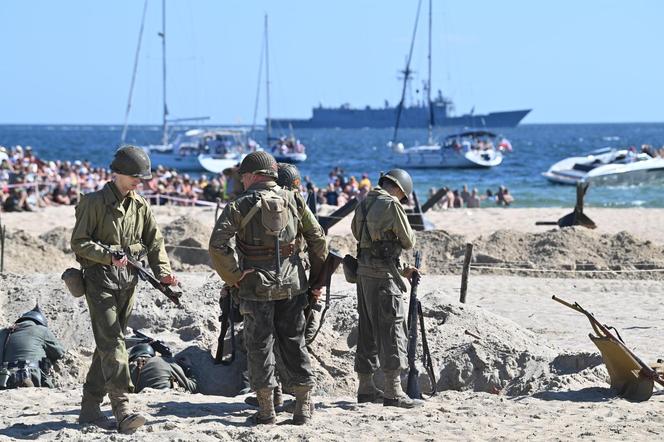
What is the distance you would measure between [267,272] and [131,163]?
1038 millimetres

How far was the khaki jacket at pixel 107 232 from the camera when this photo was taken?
6461 mm

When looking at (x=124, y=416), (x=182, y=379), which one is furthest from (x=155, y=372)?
(x=124, y=416)

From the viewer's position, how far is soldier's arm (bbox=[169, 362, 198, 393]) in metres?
8.34

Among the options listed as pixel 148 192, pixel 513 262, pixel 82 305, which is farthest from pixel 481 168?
pixel 82 305

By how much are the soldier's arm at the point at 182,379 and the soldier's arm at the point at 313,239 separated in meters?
1.70

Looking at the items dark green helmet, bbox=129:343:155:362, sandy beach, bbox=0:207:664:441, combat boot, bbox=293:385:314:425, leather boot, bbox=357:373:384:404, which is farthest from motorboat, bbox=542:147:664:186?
combat boot, bbox=293:385:314:425

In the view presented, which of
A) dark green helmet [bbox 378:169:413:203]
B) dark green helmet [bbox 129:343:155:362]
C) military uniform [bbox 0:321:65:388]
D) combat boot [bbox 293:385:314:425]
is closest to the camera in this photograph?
combat boot [bbox 293:385:314:425]

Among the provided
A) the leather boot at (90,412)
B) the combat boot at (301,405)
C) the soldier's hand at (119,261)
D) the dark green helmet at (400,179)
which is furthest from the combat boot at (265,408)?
the dark green helmet at (400,179)

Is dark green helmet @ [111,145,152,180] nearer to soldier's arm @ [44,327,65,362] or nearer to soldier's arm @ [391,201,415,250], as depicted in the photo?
soldier's arm @ [391,201,415,250]

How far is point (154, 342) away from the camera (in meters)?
8.87

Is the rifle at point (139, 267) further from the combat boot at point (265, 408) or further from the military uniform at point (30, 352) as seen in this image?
the military uniform at point (30, 352)

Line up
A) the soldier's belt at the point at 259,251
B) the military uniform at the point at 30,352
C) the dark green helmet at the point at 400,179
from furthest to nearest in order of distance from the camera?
the military uniform at the point at 30,352, the dark green helmet at the point at 400,179, the soldier's belt at the point at 259,251

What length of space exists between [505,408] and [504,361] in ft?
4.51

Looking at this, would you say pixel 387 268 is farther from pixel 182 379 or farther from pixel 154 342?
pixel 154 342
